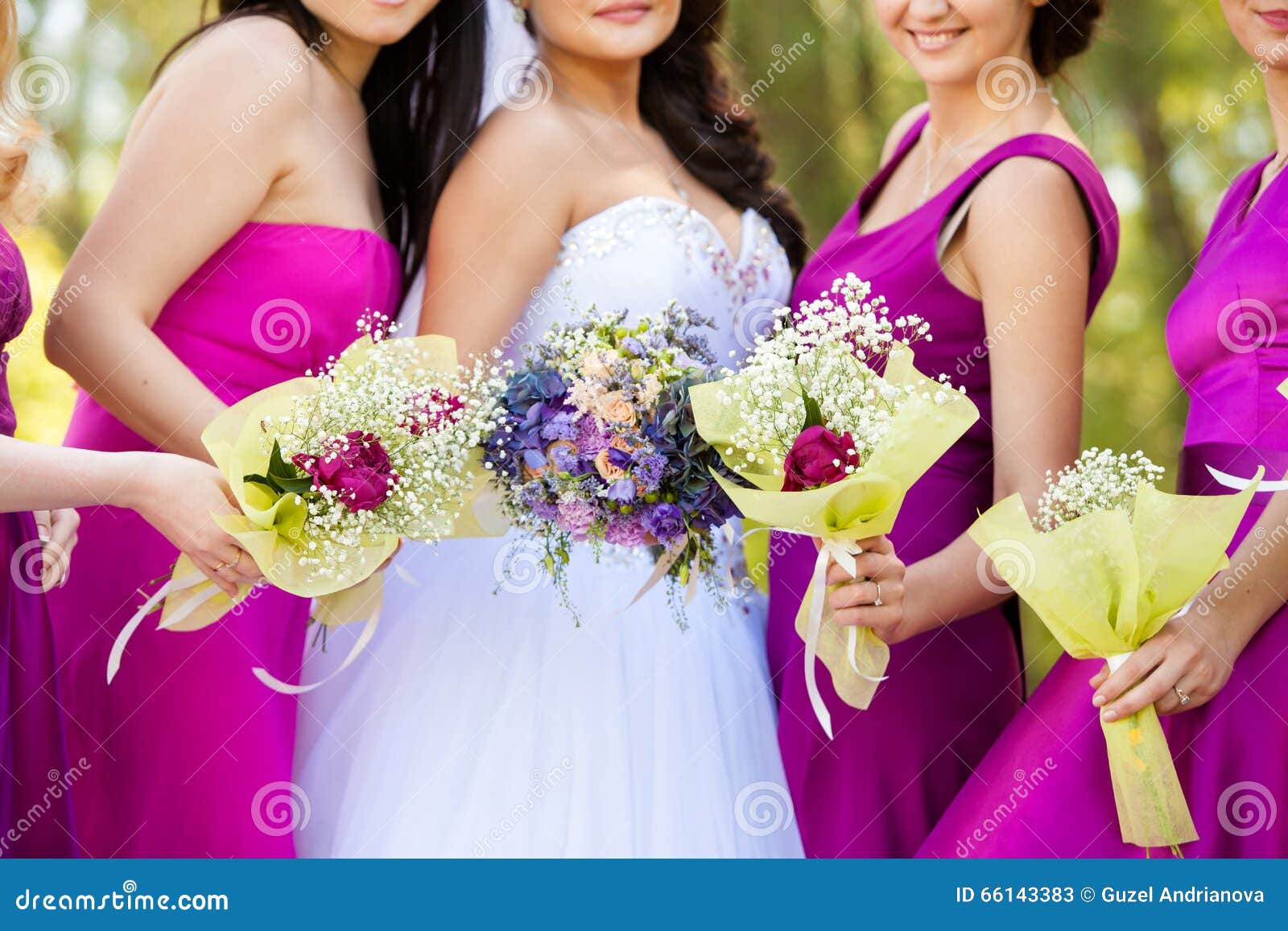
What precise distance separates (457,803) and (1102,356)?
204 inches

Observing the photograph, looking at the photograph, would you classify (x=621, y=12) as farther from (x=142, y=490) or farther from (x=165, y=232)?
(x=142, y=490)

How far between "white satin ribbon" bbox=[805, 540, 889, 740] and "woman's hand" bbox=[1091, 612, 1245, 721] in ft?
1.46

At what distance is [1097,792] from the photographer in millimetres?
2705

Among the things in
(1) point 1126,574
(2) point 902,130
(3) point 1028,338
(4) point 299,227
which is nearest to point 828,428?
(1) point 1126,574

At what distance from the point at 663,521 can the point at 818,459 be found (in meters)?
0.40

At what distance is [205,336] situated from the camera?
321 cm

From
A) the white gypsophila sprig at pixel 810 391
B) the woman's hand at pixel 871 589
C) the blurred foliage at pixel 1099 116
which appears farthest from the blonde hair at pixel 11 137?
the blurred foliage at pixel 1099 116

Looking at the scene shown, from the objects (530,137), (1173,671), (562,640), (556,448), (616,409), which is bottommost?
(562,640)

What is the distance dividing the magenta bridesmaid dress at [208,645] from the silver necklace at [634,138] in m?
0.64

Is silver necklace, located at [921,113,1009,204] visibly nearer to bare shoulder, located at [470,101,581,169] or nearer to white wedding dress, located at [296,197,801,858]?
white wedding dress, located at [296,197,801,858]

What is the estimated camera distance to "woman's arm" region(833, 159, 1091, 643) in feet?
9.96

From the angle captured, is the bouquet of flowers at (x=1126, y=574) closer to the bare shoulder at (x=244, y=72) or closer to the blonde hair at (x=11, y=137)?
the bare shoulder at (x=244, y=72)

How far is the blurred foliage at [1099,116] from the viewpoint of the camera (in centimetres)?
631

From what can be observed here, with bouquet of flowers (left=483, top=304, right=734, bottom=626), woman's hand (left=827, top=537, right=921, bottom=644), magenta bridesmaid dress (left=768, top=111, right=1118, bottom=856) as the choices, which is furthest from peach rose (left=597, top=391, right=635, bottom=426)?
magenta bridesmaid dress (left=768, top=111, right=1118, bottom=856)
